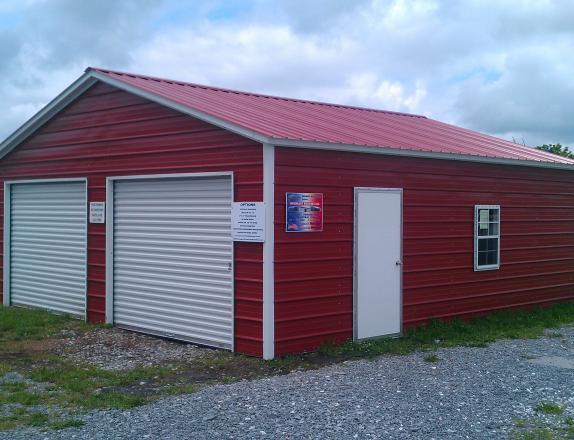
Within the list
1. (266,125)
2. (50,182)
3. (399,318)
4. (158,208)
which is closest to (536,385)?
(399,318)

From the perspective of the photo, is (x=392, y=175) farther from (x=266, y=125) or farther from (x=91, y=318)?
(x=91, y=318)

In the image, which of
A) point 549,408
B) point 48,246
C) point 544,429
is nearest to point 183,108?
point 48,246

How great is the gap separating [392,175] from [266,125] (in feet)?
7.21

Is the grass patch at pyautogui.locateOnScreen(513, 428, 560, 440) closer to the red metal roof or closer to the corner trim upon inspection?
the corner trim

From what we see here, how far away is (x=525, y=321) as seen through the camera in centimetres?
1272

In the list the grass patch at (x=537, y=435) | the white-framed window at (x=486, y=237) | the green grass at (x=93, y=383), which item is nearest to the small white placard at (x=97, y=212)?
the green grass at (x=93, y=383)

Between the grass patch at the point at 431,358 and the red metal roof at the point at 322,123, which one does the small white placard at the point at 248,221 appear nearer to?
the red metal roof at the point at 322,123

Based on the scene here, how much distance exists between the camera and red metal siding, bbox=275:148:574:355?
966 centimetres

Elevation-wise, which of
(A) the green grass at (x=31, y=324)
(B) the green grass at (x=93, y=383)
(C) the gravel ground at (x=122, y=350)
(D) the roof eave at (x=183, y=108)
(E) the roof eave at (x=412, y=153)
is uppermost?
(D) the roof eave at (x=183, y=108)

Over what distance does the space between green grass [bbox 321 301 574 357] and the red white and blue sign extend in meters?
1.66

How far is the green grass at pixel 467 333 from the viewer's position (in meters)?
10.1

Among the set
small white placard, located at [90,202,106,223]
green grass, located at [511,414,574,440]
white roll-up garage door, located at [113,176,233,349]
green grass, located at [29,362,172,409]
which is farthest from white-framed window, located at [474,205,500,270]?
small white placard, located at [90,202,106,223]

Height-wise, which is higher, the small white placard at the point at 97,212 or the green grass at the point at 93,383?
the small white placard at the point at 97,212

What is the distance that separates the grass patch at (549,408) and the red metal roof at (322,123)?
4.27 metres
